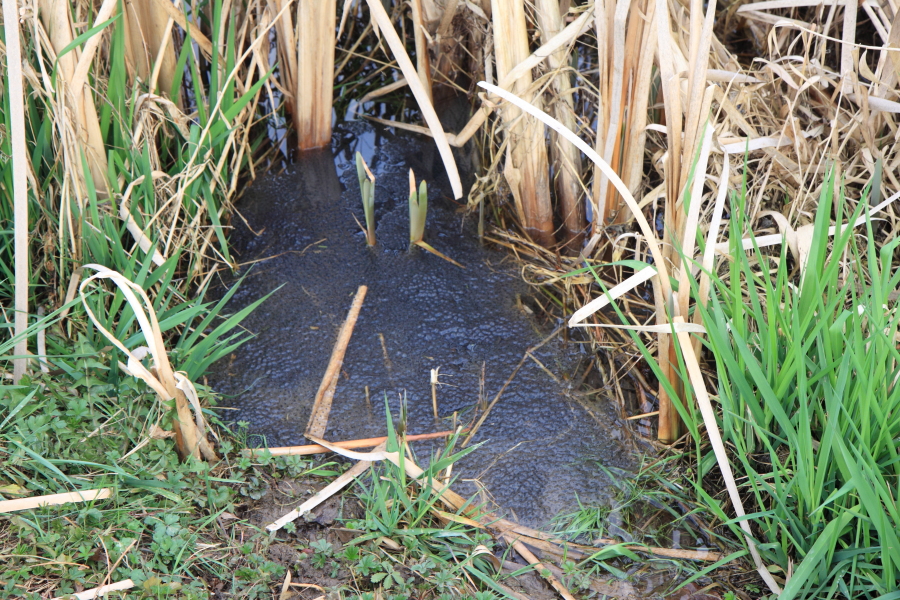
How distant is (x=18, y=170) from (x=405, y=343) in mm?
940

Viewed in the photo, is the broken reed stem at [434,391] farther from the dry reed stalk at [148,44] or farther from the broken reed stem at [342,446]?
the dry reed stalk at [148,44]

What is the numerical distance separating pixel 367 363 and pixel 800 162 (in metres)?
1.29

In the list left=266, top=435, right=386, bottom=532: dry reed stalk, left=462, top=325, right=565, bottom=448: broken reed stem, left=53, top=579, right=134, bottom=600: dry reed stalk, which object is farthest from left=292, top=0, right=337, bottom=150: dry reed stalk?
left=53, top=579, right=134, bottom=600: dry reed stalk

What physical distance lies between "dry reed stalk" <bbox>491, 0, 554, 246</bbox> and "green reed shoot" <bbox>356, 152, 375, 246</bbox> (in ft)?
1.27

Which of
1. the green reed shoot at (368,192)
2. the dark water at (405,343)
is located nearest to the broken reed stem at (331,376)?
the dark water at (405,343)

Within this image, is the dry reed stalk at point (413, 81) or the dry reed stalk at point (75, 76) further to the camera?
the dry reed stalk at point (413, 81)

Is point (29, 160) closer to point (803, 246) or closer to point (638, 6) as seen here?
point (638, 6)

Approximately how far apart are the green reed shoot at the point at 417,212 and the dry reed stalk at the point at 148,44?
0.73 m

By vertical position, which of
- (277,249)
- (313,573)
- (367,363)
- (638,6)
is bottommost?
(313,573)

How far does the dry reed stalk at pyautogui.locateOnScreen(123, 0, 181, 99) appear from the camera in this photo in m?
1.87

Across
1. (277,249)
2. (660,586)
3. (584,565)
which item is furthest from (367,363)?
(660,586)

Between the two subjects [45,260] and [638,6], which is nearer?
[638,6]

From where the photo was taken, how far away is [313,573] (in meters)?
1.42

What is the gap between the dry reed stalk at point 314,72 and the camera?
2.11m
